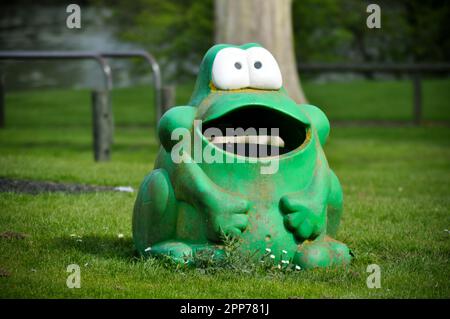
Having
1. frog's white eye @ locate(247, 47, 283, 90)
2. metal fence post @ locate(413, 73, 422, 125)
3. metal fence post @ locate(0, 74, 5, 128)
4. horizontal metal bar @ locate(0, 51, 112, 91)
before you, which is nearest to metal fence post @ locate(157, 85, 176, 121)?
horizontal metal bar @ locate(0, 51, 112, 91)

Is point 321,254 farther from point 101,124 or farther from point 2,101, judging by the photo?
point 2,101

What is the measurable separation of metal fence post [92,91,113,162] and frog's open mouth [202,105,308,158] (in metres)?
5.47

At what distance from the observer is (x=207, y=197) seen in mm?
5180

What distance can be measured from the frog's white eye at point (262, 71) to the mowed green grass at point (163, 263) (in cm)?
122

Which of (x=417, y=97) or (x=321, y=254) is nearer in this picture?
(x=321, y=254)

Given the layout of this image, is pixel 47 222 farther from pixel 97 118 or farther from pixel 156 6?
pixel 156 6

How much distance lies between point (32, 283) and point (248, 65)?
6.35ft

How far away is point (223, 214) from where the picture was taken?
5.16 metres

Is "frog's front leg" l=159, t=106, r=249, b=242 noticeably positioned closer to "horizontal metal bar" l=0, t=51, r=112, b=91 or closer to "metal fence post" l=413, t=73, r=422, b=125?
"horizontal metal bar" l=0, t=51, r=112, b=91

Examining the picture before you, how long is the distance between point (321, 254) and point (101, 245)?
1.71 meters

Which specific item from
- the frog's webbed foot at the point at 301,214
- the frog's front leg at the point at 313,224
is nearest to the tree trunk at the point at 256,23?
the frog's front leg at the point at 313,224

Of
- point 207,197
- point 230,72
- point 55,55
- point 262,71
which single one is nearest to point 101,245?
point 207,197

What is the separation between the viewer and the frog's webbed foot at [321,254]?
534 cm
